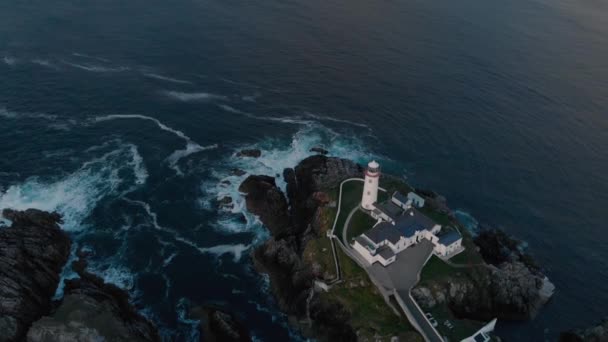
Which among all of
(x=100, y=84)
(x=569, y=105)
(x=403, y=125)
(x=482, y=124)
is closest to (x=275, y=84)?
(x=403, y=125)

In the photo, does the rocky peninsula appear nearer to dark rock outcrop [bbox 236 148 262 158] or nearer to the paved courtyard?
the paved courtyard

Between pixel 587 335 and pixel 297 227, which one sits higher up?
pixel 587 335

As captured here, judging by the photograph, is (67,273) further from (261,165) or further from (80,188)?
(261,165)

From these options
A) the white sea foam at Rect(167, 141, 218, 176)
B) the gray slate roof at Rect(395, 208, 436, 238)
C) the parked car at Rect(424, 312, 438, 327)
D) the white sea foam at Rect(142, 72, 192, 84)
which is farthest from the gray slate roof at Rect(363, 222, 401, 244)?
the white sea foam at Rect(142, 72, 192, 84)

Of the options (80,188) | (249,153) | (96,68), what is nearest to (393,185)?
(249,153)

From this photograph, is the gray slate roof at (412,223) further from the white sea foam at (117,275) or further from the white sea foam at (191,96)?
the white sea foam at (191,96)

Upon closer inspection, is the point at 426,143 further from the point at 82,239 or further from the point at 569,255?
the point at 82,239
